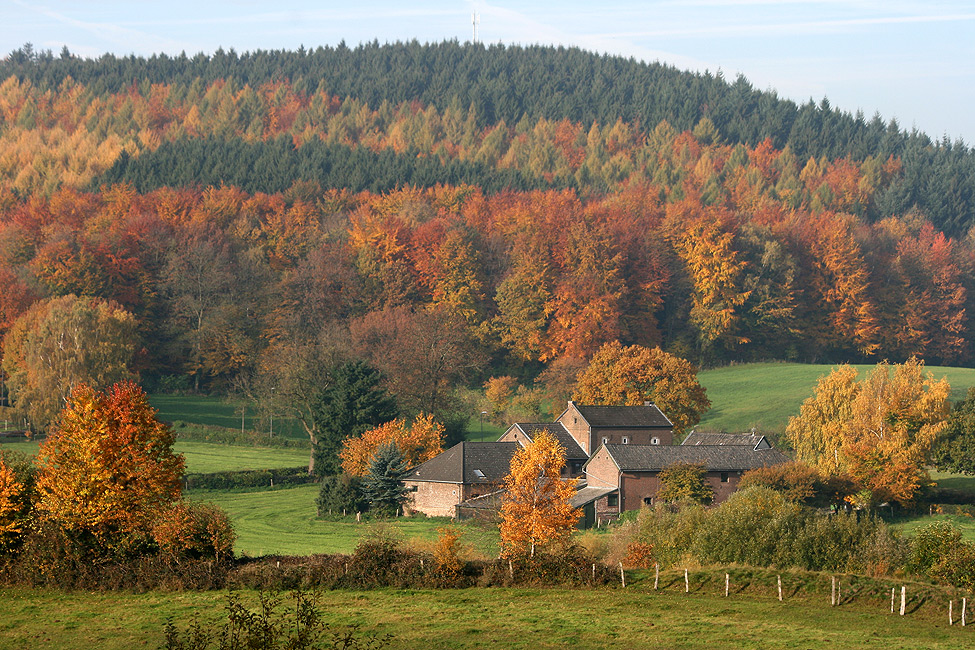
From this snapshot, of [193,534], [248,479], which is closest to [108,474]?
[193,534]

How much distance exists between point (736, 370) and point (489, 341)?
79.1 feet

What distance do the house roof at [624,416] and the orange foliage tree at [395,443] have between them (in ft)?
31.1

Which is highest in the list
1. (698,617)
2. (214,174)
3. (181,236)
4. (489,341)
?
(214,174)

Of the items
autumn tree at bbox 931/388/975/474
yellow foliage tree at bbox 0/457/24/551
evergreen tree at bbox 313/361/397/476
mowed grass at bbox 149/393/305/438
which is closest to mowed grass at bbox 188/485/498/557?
evergreen tree at bbox 313/361/397/476

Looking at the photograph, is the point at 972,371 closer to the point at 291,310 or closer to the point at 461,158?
the point at 291,310

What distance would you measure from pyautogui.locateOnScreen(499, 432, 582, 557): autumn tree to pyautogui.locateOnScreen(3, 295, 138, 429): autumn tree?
4279 centimetres

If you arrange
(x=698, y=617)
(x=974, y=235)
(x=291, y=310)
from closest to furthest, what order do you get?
(x=698, y=617) → (x=291, y=310) → (x=974, y=235)

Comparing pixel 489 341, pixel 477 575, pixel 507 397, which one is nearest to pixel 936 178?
pixel 489 341

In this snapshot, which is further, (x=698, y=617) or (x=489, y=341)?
(x=489, y=341)

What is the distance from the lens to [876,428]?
67062mm

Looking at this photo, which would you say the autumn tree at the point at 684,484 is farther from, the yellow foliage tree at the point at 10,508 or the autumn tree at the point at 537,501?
the yellow foliage tree at the point at 10,508

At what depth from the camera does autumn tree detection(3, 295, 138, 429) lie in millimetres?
79750

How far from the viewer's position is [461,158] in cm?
16900

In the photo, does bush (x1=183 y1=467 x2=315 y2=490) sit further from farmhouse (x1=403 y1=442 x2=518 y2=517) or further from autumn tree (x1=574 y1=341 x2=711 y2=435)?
autumn tree (x1=574 y1=341 x2=711 y2=435)
